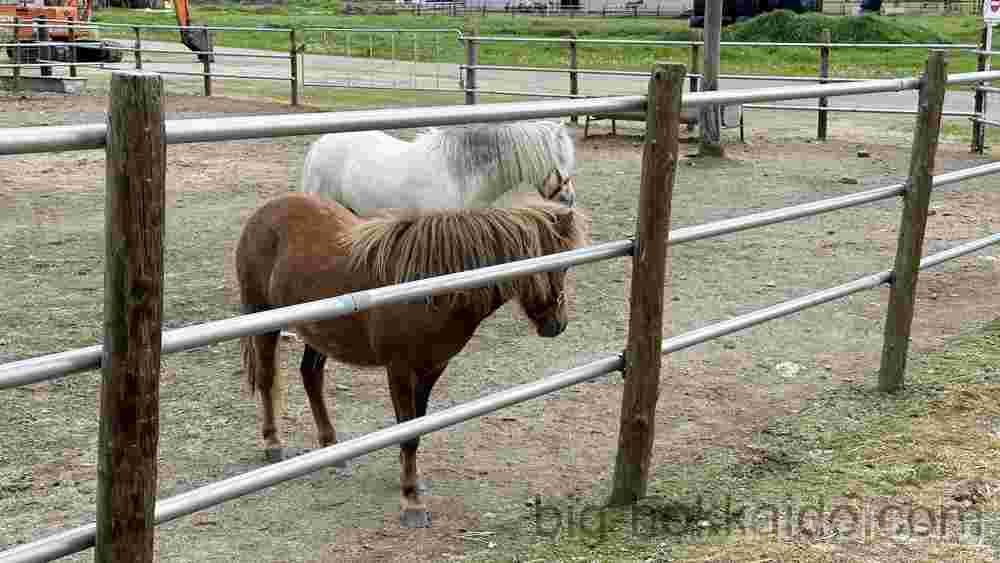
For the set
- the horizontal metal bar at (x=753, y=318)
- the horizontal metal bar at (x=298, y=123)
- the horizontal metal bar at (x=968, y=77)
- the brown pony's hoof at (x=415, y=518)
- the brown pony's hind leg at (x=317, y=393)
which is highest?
the horizontal metal bar at (x=968, y=77)

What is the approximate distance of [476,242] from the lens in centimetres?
313

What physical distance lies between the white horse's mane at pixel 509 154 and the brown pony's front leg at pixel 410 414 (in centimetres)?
187

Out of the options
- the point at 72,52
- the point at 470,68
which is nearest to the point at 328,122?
the point at 470,68

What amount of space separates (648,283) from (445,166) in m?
2.46

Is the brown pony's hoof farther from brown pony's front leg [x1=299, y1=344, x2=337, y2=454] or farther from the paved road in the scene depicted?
the paved road

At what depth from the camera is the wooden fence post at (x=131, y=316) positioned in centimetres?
194

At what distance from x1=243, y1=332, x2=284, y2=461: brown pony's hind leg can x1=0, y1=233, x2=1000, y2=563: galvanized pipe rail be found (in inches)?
42.9

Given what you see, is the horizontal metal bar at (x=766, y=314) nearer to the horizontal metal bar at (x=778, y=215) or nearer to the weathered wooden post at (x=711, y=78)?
the horizontal metal bar at (x=778, y=215)

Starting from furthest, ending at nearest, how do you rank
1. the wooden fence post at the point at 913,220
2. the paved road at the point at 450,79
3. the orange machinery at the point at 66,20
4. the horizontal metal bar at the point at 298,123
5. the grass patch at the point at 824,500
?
the orange machinery at the point at 66,20, the paved road at the point at 450,79, the wooden fence post at the point at 913,220, the grass patch at the point at 824,500, the horizontal metal bar at the point at 298,123

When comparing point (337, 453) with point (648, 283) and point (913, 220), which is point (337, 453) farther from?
point (913, 220)

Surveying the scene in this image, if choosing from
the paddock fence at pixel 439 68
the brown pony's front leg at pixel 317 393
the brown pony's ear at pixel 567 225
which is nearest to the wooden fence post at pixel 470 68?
the paddock fence at pixel 439 68

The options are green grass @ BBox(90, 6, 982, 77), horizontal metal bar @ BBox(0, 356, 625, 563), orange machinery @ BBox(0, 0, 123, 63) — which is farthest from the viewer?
green grass @ BBox(90, 6, 982, 77)

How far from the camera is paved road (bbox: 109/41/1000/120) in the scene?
1672cm

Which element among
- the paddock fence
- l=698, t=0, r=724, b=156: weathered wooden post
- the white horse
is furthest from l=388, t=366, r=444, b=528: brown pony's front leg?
the paddock fence
